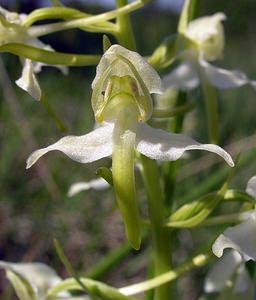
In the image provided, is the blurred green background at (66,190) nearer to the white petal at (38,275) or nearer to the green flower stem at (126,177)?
the white petal at (38,275)

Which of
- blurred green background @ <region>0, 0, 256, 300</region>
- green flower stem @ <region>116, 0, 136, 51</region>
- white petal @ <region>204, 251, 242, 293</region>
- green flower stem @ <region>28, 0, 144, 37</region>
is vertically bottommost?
blurred green background @ <region>0, 0, 256, 300</region>

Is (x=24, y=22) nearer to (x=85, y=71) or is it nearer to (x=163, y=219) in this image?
(x=163, y=219)

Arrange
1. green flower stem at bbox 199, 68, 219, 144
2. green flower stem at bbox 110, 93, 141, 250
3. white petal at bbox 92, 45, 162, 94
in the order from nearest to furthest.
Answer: green flower stem at bbox 110, 93, 141, 250, white petal at bbox 92, 45, 162, 94, green flower stem at bbox 199, 68, 219, 144

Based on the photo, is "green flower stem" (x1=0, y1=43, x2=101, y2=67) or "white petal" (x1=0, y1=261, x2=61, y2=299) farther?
"white petal" (x1=0, y1=261, x2=61, y2=299)

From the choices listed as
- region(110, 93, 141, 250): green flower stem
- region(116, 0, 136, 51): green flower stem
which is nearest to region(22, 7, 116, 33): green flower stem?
region(116, 0, 136, 51): green flower stem

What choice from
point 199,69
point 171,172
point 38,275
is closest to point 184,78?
point 199,69

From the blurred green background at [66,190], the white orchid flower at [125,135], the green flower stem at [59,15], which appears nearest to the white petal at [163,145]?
the white orchid flower at [125,135]

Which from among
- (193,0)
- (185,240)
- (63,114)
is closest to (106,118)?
(193,0)

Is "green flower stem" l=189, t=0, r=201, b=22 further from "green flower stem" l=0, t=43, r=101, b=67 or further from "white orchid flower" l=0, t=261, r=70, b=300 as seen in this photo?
"white orchid flower" l=0, t=261, r=70, b=300
